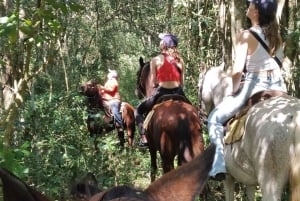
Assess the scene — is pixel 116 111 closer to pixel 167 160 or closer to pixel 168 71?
pixel 168 71

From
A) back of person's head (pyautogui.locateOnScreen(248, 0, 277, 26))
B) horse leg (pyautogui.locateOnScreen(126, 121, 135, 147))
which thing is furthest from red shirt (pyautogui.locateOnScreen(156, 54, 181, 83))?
horse leg (pyautogui.locateOnScreen(126, 121, 135, 147))

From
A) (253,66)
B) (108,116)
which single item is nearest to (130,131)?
(108,116)

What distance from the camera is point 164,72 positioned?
7.65 meters

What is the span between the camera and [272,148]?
4566 millimetres

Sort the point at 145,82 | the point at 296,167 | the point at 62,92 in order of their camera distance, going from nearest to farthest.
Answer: the point at 296,167, the point at 145,82, the point at 62,92

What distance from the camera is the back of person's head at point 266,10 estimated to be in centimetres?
502

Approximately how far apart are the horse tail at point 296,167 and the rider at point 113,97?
8.03m

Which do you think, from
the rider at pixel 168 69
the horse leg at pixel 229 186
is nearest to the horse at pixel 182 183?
the horse leg at pixel 229 186

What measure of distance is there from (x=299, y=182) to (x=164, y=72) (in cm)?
352

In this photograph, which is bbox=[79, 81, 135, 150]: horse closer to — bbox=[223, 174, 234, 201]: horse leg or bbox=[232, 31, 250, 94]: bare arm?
bbox=[223, 174, 234, 201]: horse leg

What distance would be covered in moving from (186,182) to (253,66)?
12.2ft

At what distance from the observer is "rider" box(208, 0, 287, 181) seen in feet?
16.8

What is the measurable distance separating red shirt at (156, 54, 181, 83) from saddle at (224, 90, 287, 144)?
2.19m

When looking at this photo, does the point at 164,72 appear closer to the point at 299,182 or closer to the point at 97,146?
the point at 97,146
